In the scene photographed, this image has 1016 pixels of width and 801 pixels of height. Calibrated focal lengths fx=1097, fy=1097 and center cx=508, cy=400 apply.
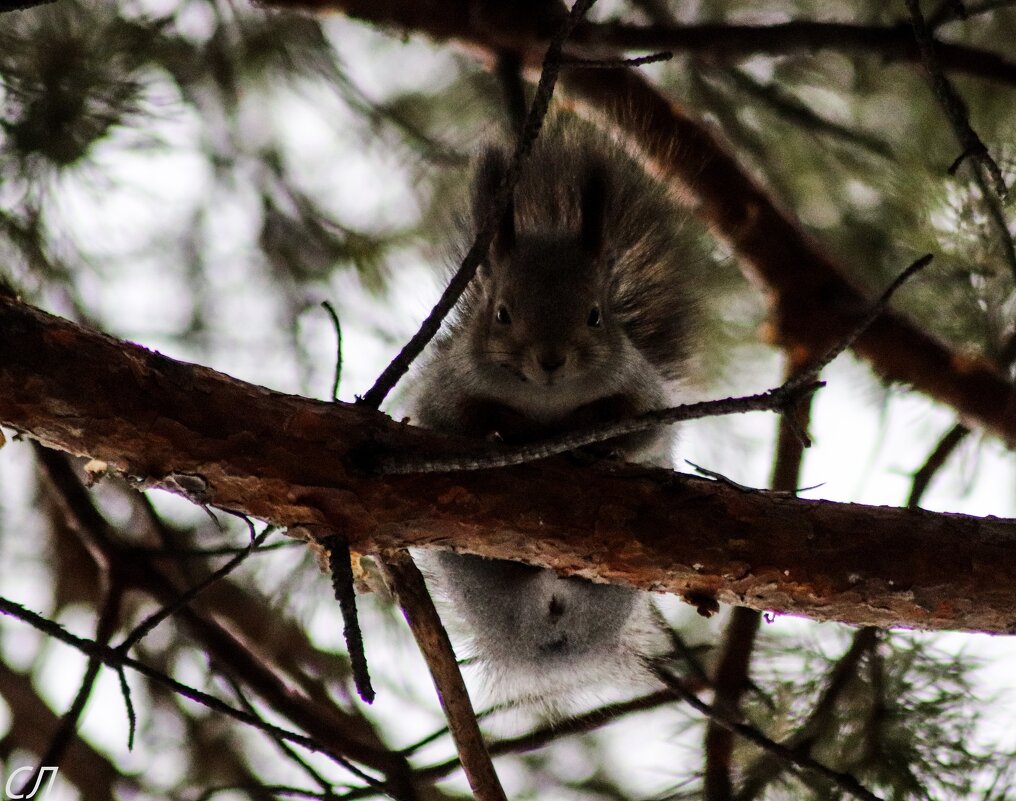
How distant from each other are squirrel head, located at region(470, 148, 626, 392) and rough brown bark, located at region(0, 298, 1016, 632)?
0.29 m

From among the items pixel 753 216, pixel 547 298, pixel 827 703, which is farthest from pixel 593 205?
pixel 827 703

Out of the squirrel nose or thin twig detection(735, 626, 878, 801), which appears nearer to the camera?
the squirrel nose

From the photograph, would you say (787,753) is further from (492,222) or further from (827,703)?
(492,222)

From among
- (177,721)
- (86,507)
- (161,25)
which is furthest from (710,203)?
(177,721)

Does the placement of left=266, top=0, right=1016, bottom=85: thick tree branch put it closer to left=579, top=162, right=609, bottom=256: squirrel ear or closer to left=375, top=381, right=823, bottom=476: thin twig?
left=579, top=162, right=609, bottom=256: squirrel ear

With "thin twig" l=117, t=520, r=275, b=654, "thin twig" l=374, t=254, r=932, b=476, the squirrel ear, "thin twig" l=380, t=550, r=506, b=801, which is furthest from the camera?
the squirrel ear

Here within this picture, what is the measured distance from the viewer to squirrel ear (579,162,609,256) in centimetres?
215

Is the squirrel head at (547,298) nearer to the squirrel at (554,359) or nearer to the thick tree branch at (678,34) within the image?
the squirrel at (554,359)

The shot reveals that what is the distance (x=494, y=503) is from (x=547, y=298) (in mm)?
498

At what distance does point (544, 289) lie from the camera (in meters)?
2.01

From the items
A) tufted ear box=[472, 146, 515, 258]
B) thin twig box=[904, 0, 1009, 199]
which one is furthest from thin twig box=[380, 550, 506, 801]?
thin twig box=[904, 0, 1009, 199]

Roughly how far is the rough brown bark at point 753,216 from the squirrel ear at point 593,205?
39cm

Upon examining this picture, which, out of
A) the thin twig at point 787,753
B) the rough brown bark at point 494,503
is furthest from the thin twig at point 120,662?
the thin twig at point 787,753

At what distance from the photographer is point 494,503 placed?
1.65m
